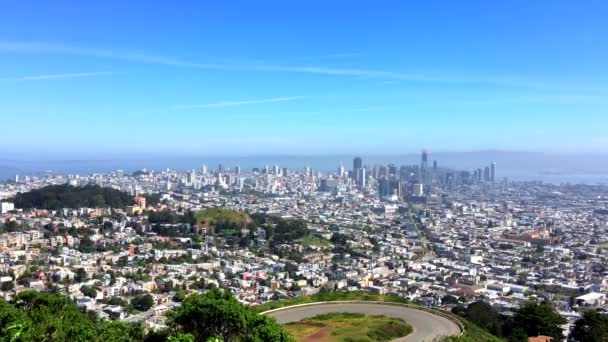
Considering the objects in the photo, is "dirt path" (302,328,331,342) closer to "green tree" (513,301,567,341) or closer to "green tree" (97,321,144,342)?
"green tree" (97,321,144,342)

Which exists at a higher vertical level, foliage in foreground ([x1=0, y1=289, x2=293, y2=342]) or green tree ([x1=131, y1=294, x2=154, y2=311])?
foliage in foreground ([x1=0, y1=289, x2=293, y2=342])

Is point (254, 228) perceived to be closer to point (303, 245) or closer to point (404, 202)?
point (303, 245)

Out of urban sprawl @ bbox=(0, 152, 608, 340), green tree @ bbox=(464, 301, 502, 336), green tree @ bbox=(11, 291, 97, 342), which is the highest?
green tree @ bbox=(11, 291, 97, 342)

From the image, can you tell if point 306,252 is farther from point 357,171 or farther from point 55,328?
point 357,171

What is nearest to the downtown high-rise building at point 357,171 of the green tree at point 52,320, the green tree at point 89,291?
the green tree at point 89,291

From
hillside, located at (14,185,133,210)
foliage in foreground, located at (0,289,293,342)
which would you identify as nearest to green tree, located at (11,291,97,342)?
foliage in foreground, located at (0,289,293,342)

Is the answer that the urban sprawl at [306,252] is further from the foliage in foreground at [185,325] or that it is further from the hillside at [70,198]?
the foliage in foreground at [185,325]

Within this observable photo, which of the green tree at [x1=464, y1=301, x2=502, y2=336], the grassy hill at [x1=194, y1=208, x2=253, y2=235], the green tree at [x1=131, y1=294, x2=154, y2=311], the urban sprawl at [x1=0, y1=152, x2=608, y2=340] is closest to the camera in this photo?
the green tree at [x1=464, y1=301, x2=502, y2=336]
